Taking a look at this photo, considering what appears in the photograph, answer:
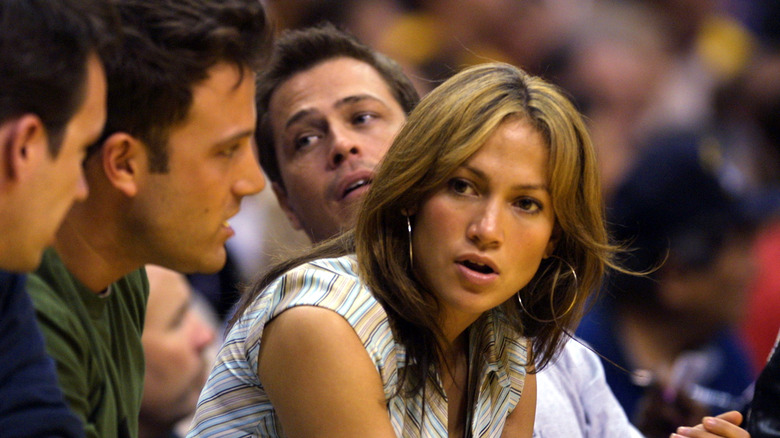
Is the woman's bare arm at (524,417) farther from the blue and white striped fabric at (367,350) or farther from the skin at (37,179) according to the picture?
the skin at (37,179)

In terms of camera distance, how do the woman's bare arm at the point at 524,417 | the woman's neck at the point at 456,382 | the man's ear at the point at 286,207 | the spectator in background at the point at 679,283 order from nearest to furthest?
the woman's neck at the point at 456,382, the woman's bare arm at the point at 524,417, the man's ear at the point at 286,207, the spectator in background at the point at 679,283

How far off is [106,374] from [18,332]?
1.03ft

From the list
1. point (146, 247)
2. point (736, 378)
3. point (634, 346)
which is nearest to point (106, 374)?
point (146, 247)

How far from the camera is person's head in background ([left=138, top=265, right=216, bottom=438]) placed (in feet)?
9.00

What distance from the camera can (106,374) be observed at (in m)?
1.68

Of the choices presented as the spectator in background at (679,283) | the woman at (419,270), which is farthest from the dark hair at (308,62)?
the spectator in background at (679,283)

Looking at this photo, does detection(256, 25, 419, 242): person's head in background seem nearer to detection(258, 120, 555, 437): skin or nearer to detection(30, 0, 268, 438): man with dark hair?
detection(258, 120, 555, 437): skin

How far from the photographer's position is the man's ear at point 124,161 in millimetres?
1515

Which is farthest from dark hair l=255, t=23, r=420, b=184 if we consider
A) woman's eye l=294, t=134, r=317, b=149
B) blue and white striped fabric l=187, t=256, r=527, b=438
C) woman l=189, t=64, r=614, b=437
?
blue and white striped fabric l=187, t=256, r=527, b=438

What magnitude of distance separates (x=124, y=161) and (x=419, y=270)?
61 centimetres

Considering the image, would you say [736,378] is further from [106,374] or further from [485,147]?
[106,374]

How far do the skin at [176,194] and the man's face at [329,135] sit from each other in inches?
30.7

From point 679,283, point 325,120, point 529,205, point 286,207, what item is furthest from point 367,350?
point 679,283

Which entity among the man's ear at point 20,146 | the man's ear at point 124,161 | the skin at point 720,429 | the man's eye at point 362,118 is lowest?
the skin at point 720,429
